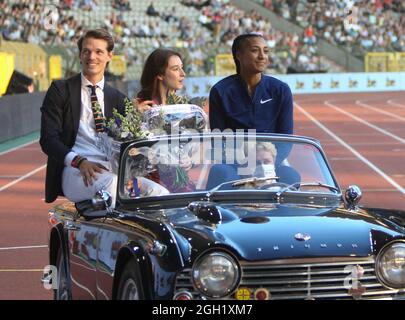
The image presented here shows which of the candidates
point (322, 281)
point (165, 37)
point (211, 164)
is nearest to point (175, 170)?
point (211, 164)

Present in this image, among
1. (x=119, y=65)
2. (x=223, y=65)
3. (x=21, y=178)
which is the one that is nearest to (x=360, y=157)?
(x=21, y=178)

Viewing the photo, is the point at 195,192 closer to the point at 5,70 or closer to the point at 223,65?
the point at 5,70

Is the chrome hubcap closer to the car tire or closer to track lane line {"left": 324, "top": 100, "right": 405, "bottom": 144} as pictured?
the car tire

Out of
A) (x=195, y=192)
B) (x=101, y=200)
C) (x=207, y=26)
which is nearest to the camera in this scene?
(x=101, y=200)

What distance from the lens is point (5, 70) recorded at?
105 feet

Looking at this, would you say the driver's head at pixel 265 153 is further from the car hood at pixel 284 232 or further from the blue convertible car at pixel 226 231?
the car hood at pixel 284 232

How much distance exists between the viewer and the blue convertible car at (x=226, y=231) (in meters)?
5.95

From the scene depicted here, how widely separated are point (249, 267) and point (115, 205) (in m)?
1.57

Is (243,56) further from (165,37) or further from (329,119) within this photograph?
(165,37)

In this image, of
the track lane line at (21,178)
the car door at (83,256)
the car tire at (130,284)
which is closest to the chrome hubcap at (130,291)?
the car tire at (130,284)

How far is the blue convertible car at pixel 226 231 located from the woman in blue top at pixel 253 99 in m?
0.88

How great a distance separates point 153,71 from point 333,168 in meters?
12.7

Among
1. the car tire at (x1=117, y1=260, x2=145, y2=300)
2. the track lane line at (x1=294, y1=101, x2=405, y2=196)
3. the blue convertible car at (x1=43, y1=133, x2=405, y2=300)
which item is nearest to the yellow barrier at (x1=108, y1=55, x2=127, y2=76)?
the track lane line at (x1=294, y1=101, x2=405, y2=196)

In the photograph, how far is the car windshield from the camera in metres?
7.23
